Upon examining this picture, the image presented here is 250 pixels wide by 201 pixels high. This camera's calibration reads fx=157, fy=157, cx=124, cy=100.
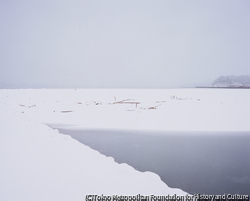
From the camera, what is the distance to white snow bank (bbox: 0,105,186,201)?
1.92m

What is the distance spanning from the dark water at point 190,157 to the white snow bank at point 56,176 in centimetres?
75

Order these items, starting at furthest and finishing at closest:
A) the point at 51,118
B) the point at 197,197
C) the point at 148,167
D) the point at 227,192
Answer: the point at 51,118 → the point at 148,167 → the point at 227,192 → the point at 197,197

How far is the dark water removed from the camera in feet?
10.5

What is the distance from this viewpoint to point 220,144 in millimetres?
5520

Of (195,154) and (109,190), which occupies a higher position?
(195,154)

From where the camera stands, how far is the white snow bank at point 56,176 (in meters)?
1.92

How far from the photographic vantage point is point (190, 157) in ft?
14.4

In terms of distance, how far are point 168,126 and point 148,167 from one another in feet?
15.6

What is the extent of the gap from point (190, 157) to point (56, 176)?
11.7 feet

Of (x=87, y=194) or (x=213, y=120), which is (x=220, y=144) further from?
(x=87, y=194)

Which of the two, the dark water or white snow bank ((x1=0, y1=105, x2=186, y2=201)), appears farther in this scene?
the dark water

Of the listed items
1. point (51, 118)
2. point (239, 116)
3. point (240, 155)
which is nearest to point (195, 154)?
point (240, 155)

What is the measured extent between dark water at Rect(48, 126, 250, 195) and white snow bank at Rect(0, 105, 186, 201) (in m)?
0.75

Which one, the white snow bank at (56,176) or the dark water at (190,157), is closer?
the white snow bank at (56,176)
